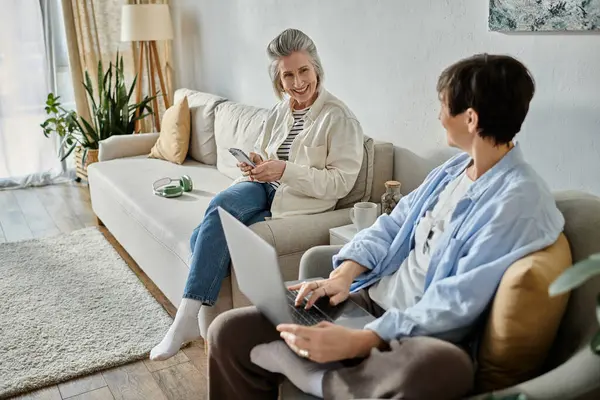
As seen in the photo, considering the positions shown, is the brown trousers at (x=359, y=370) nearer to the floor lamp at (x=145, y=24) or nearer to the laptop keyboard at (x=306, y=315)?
the laptop keyboard at (x=306, y=315)

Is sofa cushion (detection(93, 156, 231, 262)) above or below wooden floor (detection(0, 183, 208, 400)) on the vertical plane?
above

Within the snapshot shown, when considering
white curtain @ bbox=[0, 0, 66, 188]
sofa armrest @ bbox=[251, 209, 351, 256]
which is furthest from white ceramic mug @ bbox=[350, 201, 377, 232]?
white curtain @ bbox=[0, 0, 66, 188]

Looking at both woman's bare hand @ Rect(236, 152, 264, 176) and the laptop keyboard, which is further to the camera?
woman's bare hand @ Rect(236, 152, 264, 176)

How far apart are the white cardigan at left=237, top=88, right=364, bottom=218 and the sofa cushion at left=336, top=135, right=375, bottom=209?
0.22 feet

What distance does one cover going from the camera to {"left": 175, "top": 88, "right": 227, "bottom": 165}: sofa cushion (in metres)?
3.75

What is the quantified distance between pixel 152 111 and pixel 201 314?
9.02 ft

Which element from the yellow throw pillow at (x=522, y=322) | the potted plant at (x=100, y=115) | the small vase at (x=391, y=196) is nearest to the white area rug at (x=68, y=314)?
the small vase at (x=391, y=196)

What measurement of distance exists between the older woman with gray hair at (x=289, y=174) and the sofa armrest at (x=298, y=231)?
0.08 meters

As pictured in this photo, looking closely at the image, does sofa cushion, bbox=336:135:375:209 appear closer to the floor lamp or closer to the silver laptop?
the silver laptop

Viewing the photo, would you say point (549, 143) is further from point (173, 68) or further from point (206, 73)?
point (173, 68)

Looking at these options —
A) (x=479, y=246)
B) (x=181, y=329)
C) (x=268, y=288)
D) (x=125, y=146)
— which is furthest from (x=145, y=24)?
(x=479, y=246)

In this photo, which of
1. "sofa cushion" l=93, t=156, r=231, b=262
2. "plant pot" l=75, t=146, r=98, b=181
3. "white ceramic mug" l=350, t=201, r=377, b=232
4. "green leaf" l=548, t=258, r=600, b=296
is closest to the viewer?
"green leaf" l=548, t=258, r=600, b=296

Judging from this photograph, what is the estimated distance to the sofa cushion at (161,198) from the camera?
2.66 metres

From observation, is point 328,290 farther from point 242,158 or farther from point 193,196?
point 193,196
